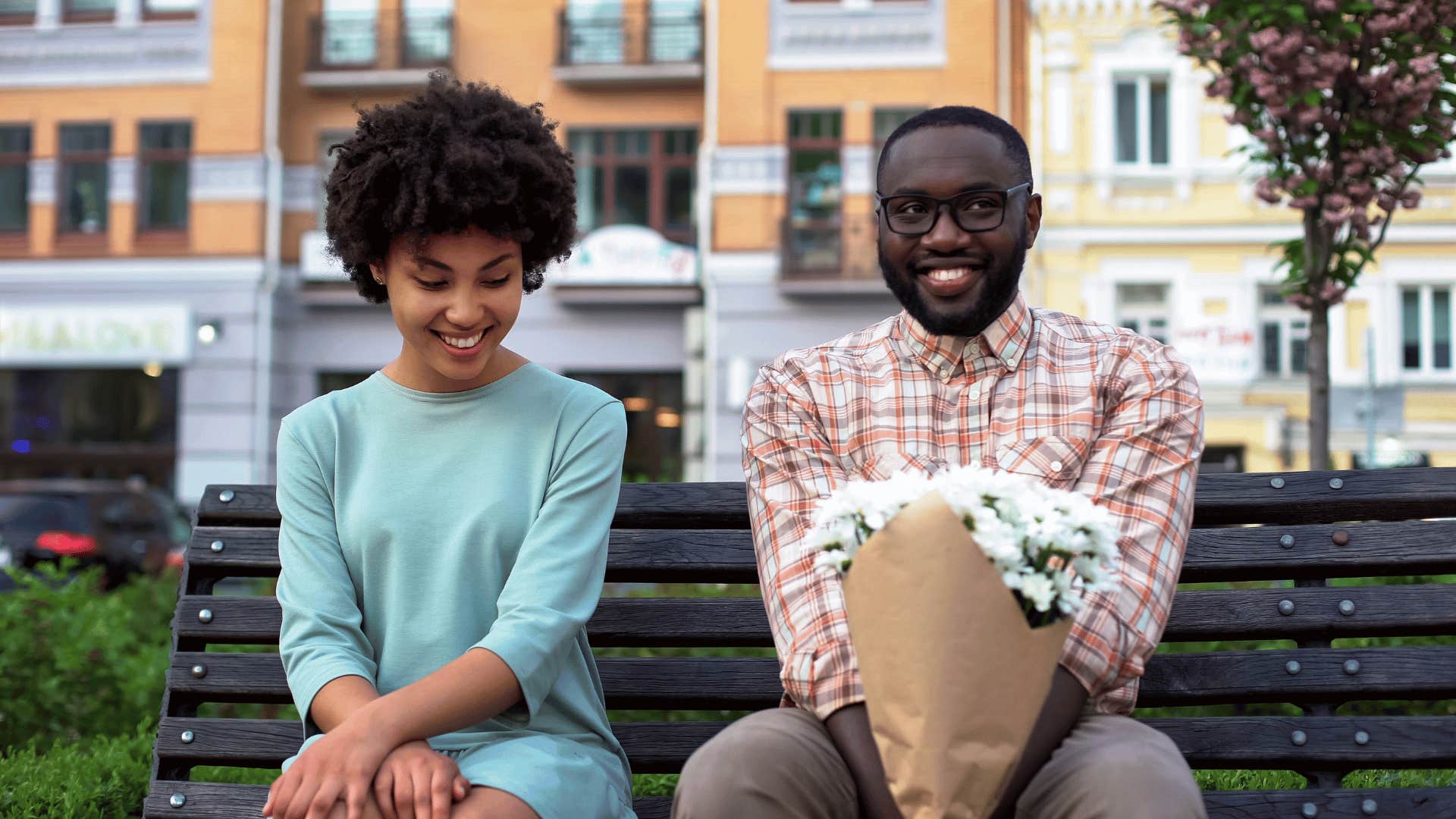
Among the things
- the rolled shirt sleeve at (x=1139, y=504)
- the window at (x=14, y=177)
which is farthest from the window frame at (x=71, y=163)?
the rolled shirt sleeve at (x=1139, y=504)

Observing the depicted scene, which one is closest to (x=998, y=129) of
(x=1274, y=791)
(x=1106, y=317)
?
(x=1274, y=791)

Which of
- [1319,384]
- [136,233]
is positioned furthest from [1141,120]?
[136,233]

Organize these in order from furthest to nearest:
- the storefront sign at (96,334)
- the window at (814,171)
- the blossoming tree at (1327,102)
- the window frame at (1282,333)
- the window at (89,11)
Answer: the window at (89,11) → the storefront sign at (96,334) → the window at (814,171) → the window frame at (1282,333) → the blossoming tree at (1327,102)

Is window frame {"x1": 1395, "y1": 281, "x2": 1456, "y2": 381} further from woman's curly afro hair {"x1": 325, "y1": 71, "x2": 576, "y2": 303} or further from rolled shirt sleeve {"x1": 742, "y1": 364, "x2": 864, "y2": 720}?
woman's curly afro hair {"x1": 325, "y1": 71, "x2": 576, "y2": 303}

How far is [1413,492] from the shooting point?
2.95 meters

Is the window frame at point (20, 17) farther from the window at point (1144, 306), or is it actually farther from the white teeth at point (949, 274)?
the white teeth at point (949, 274)

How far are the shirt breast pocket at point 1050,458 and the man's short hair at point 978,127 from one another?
50 cm

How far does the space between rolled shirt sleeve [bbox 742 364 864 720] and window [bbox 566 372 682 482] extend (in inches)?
728

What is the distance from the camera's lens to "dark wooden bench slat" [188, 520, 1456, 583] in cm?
293

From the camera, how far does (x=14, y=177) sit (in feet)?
71.0

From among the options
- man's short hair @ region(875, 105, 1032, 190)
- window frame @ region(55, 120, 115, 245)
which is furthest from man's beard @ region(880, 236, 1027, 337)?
window frame @ region(55, 120, 115, 245)

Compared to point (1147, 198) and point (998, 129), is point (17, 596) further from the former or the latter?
point (1147, 198)

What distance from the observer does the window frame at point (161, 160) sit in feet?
69.6

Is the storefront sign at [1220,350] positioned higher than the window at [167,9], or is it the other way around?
the window at [167,9]
